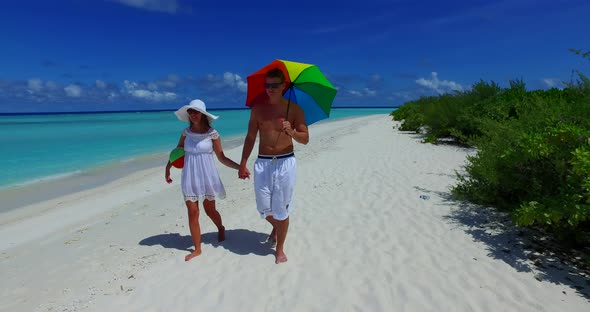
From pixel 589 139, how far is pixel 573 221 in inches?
29.2

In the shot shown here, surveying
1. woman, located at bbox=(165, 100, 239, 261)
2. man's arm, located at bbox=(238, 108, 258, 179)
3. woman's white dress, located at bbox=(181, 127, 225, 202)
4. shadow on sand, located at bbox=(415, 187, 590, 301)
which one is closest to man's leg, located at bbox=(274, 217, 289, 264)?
man's arm, located at bbox=(238, 108, 258, 179)

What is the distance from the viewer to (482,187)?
5191 mm

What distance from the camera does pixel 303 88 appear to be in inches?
136

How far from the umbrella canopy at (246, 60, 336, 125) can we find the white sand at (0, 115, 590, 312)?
1606mm

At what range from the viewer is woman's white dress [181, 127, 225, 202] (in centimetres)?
367

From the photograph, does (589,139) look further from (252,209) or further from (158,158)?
(158,158)

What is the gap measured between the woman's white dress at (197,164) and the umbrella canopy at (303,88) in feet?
1.98

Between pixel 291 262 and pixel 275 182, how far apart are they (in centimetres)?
91

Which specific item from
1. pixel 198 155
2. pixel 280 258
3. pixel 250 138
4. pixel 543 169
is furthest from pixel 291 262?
pixel 543 169

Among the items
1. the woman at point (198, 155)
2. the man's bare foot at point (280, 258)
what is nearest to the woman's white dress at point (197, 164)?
the woman at point (198, 155)

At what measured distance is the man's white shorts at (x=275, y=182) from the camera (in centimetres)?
343

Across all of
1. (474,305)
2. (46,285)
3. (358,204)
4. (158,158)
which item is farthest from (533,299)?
(158,158)

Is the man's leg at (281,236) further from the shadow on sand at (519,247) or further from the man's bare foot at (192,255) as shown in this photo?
the shadow on sand at (519,247)

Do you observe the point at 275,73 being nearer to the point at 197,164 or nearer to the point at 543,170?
the point at 197,164
